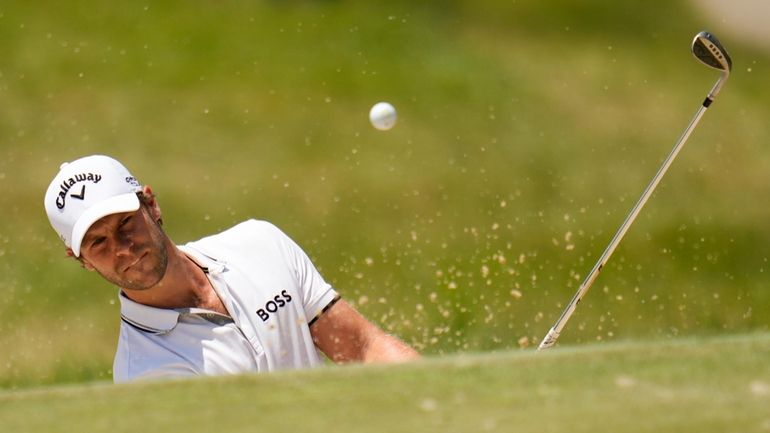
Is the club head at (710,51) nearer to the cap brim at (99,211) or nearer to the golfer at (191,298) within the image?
the golfer at (191,298)

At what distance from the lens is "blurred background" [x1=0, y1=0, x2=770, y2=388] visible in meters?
7.36

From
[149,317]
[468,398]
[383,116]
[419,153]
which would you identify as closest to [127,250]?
[149,317]

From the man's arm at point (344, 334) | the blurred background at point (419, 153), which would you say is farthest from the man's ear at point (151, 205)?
the blurred background at point (419, 153)

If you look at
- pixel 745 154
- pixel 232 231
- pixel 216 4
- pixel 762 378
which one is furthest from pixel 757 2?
pixel 762 378

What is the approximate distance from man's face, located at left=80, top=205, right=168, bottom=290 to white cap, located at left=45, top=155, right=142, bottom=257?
0.02 meters

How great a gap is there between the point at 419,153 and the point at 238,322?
526cm

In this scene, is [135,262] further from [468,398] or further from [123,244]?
[468,398]

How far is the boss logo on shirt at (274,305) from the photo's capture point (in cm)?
367

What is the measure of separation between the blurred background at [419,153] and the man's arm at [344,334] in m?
2.46

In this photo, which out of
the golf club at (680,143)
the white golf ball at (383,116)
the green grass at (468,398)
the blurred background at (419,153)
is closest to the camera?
the green grass at (468,398)

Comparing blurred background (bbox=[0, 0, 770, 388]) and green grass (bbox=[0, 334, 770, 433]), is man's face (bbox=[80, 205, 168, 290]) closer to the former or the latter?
green grass (bbox=[0, 334, 770, 433])

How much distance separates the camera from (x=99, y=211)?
3.60 meters

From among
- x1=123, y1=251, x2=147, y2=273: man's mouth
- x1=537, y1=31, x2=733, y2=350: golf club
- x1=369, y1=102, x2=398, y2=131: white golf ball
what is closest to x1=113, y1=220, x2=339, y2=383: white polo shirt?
x1=123, y1=251, x2=147, y2=273: man's mouth

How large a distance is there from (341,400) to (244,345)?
3.67 feet
